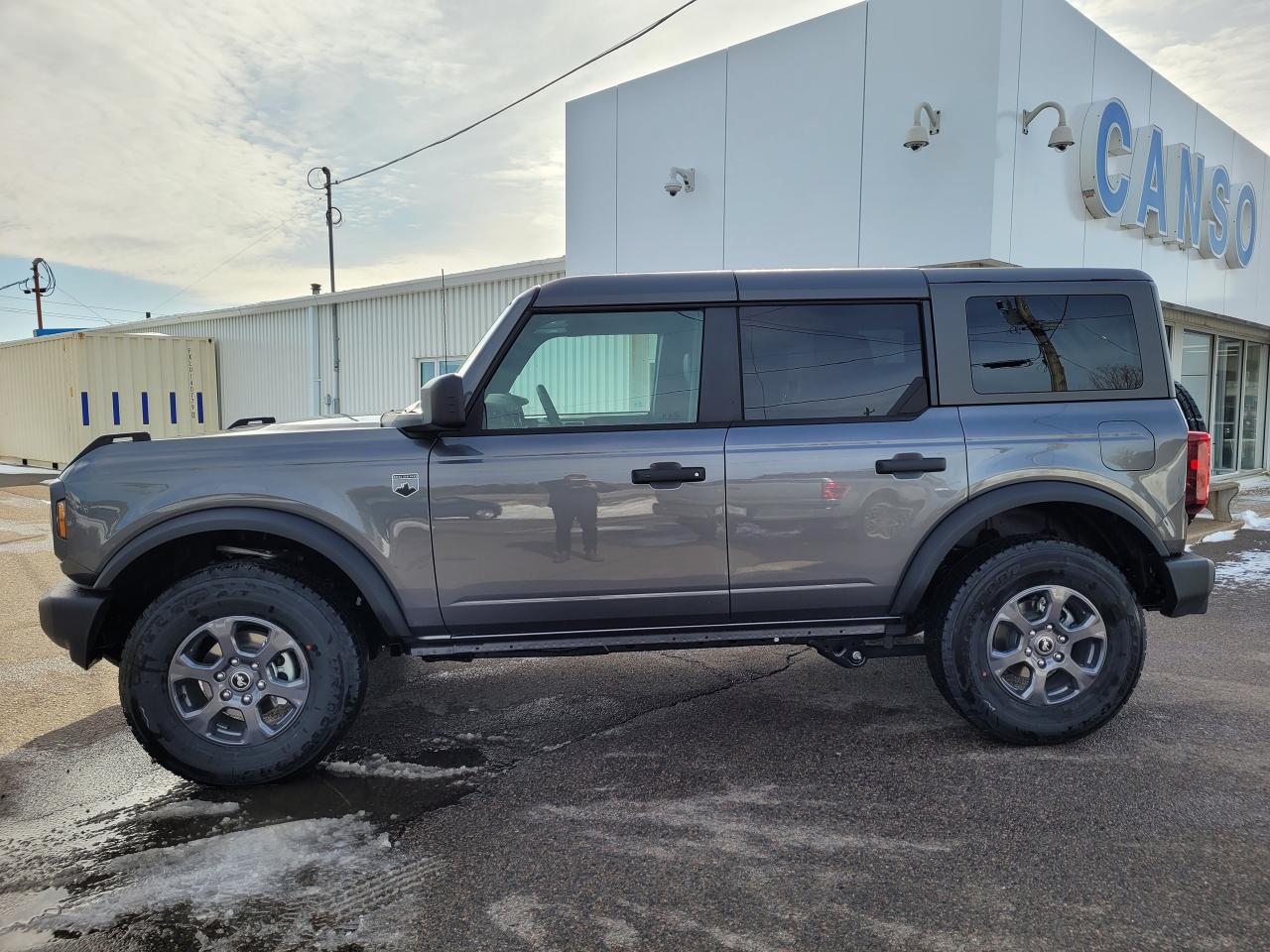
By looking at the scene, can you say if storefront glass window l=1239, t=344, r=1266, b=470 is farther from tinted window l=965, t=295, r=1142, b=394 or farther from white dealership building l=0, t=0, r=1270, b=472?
tinted window l=965, t=295, r=1142, b=394

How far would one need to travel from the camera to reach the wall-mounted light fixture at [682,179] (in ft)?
35.0

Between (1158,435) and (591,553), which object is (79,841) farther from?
(1158,435)

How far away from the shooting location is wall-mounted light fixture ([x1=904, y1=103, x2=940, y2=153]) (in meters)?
8.35

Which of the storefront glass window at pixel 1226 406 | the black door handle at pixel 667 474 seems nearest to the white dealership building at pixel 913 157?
the storefront glass window at pixel 1226 406

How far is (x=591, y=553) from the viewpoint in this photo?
3.47 m

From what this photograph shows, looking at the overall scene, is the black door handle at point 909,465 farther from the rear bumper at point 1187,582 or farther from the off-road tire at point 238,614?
the off-road tire at point 238,614

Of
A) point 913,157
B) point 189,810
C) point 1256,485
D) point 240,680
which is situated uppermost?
point 913,157

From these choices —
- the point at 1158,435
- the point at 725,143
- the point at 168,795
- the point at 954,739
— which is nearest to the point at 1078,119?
the point at 725,143

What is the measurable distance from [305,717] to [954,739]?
2.72m

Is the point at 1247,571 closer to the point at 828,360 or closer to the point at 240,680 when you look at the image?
the point at 828,360

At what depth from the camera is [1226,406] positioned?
49.7ft

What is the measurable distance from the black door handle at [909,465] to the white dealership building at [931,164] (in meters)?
5.50

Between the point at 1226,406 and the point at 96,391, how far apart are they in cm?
2215

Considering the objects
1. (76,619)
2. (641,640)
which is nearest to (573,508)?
(641,640)
